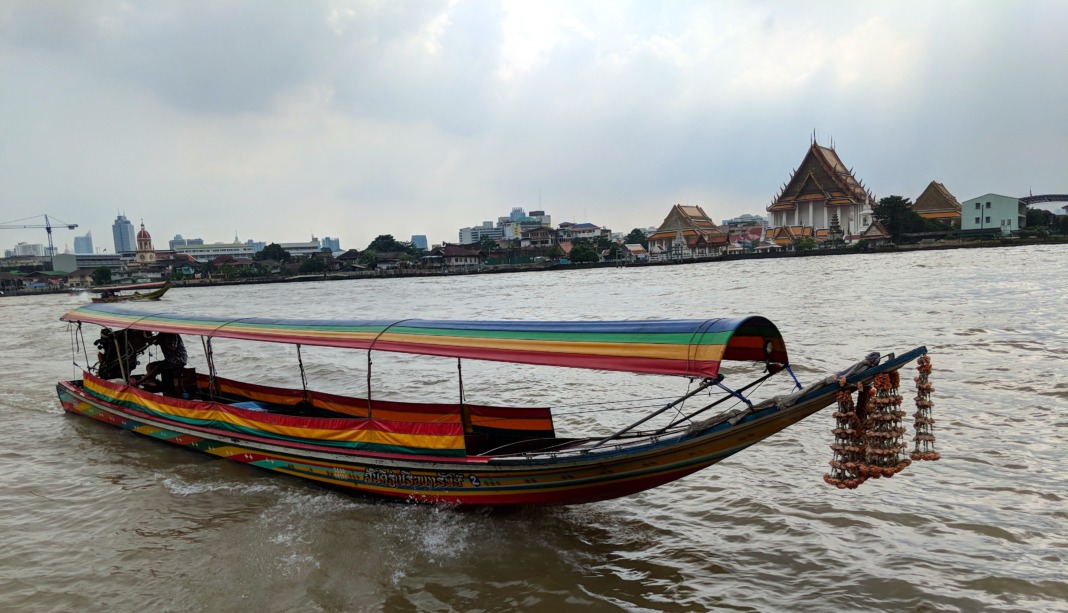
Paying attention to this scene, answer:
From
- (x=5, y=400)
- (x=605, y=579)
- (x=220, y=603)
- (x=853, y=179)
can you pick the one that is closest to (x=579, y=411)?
(x=605, y=579)

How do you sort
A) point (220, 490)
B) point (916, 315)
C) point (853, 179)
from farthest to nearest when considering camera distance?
1. point (853, 179)
2. point (916, 315)
3. point (220, 490)

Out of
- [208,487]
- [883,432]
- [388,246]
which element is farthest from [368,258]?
[883,432]

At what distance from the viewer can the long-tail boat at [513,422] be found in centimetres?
344

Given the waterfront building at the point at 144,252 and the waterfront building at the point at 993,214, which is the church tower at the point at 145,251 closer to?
the waterfront building at the point at 144,252

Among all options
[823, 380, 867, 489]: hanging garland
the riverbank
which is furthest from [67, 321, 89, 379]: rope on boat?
the riverbank

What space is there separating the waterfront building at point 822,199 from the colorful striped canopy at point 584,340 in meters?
67.1

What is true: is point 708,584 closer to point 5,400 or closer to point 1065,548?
point 1065,548

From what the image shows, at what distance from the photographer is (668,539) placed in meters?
4.42

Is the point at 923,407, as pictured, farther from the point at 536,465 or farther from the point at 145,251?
the point at 145,251

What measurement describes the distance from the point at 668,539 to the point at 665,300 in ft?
63.9

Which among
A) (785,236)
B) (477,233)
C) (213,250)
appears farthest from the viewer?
(477,233)

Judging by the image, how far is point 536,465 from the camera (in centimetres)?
406

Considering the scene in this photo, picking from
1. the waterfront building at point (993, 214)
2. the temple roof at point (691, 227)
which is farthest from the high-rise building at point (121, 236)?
the waterfront building at point (993, 214)

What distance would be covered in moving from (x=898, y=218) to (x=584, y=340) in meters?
63.0
